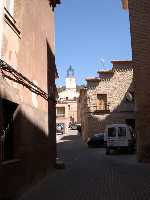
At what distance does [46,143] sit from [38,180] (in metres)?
2.45

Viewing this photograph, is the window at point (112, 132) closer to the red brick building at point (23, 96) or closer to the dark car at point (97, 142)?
the dark car at point (97, 142)

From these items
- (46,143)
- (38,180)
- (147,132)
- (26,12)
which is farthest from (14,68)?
(147,132)

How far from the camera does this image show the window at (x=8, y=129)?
9.26 meters

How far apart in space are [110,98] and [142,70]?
71.1 feet

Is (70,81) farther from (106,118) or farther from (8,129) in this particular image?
(8,129)

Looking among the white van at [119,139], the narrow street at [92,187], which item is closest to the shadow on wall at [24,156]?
the narrow street at [92,187]

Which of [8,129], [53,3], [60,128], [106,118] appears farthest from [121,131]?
[60,128]

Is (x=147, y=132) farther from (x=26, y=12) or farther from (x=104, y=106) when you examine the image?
(x=104, y=106)

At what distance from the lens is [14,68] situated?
31.6ft

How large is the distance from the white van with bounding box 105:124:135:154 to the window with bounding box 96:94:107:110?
1403cm

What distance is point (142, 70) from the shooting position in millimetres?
19328

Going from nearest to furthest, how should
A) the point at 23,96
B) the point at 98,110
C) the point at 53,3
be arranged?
the point at 23,96, the point at 53,3, the point at 98,110

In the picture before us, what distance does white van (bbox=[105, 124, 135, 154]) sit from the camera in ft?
85.7

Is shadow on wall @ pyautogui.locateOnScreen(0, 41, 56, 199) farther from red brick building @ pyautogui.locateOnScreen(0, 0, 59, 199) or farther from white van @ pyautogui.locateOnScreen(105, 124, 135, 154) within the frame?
white van @ pyautogui.locateOnScreen(105, 124, 135, 154)
